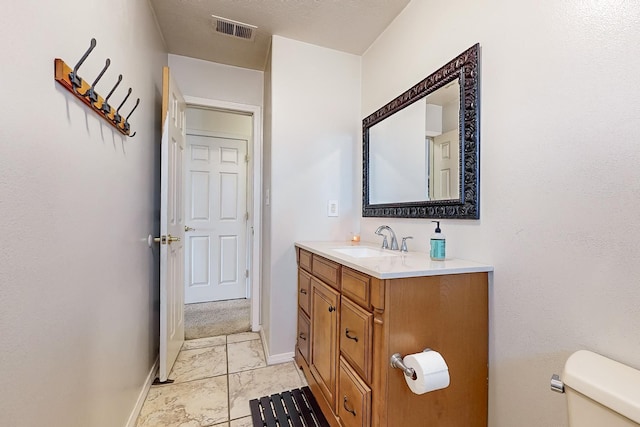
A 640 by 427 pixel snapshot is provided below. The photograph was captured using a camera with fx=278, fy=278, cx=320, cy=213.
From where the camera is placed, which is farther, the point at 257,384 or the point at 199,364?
the point at 199,364

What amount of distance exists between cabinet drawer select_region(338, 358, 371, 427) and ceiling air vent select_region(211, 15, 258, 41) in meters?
2.22

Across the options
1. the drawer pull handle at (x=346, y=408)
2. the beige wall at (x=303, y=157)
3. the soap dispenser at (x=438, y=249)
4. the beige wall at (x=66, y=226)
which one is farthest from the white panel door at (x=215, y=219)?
the soap dispenser at (x=438, y=249)

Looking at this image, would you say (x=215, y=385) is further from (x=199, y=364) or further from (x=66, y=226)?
(x=66, y=226)

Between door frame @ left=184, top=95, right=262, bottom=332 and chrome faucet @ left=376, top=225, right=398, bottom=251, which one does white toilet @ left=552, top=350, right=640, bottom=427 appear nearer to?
chrome faucet @ left=376, top=225, right=398, bottom=251

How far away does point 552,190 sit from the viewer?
3.17ft

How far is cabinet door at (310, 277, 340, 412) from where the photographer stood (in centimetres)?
138

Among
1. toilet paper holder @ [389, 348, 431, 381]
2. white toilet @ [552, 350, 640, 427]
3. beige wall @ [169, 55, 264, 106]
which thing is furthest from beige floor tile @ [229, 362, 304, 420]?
beige wall @ [169, 55, 264, 106]

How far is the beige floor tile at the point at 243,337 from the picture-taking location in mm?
2431

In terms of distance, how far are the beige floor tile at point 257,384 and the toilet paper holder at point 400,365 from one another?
1026 millimetres

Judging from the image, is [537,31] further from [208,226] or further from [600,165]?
[208,226]

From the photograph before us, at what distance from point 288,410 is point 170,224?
1.36m

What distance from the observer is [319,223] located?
220cm

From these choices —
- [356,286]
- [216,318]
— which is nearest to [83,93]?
[356,286]

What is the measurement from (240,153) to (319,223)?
186cm
